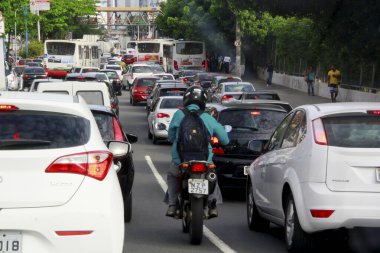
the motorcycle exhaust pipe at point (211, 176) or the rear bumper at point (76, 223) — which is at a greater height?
the rear bumper at point (76, 223)

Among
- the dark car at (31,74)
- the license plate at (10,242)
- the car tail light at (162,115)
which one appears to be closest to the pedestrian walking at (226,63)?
the dark car at (31,74)

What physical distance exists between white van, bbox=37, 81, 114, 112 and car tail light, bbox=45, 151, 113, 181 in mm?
15783

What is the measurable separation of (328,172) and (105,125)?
14.7 ft

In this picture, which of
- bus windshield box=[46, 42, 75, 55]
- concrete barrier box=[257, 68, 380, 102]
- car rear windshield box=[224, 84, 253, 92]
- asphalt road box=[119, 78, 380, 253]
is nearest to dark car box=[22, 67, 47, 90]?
bus windshield box=[46, 42, 75, 55]

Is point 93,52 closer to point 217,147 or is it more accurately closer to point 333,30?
point 333,30

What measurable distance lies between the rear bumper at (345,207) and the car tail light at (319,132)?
450mm

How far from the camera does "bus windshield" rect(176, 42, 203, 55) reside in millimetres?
82812

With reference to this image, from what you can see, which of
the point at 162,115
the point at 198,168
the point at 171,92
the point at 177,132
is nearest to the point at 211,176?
the point at 198,168

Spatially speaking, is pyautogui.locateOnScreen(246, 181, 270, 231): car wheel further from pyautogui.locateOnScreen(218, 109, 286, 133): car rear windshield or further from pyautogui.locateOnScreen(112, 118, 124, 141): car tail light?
pyautogui.locateOnScreen(218, 109, 286, 133): car rear windshield

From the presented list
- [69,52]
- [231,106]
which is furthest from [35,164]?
[69,52]

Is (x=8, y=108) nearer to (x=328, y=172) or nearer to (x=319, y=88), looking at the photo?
(x=328, y=172)

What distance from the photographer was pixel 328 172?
30.5 ft

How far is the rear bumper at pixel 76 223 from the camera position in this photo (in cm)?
673

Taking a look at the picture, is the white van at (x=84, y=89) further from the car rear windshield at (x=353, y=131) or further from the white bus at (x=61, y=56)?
the white bus at (x=61, y=56)
